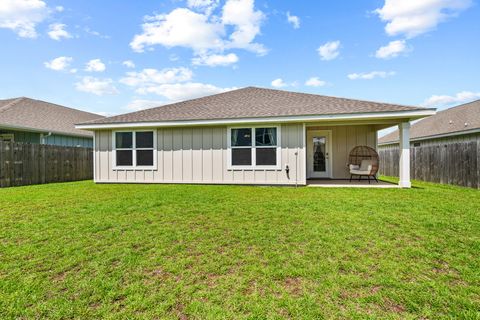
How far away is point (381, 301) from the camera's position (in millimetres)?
2098

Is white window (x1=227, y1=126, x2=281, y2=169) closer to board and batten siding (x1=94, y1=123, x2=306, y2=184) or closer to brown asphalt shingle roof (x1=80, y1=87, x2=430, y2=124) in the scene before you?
board and batten siding (x1=94, y1=123, x2=306, y2=184)

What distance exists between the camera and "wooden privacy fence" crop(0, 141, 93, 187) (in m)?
9.47

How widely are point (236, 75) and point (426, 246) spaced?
14.2m

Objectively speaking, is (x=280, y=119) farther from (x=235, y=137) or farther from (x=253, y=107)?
(x=235, y=137)

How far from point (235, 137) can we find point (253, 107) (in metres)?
1.50

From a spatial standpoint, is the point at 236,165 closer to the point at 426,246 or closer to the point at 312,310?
the point at 426,246

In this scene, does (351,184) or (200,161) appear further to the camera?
(200,161)

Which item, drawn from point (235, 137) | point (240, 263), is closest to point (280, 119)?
point (235, 137)

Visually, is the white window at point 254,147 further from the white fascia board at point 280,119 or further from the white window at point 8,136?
the white window at point 8,136

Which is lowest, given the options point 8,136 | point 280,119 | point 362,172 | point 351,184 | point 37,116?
point 351,184

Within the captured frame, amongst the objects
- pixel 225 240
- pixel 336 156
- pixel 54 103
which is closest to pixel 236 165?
pixel 336 156

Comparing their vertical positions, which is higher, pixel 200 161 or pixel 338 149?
pixel 338 149

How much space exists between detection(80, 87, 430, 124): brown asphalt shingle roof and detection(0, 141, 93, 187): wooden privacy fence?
255 centimetres

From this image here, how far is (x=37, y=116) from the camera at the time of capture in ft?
46.9
